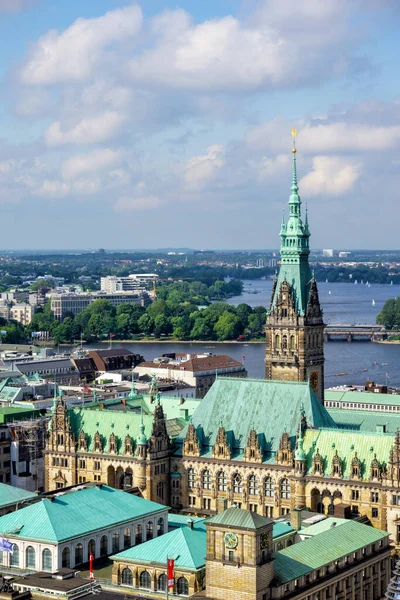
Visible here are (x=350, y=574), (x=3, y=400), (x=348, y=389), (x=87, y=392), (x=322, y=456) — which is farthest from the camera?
(x=348, y=389)

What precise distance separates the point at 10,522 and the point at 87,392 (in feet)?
219

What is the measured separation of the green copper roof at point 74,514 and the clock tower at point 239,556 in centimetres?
1467

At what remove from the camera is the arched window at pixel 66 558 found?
79.1 metres

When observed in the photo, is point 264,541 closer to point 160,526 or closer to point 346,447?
point 160,526

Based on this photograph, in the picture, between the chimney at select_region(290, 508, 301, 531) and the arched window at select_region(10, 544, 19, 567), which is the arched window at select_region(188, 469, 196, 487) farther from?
the arched window at select_region(10, 544, 19, 567)

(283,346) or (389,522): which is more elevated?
(283,346)

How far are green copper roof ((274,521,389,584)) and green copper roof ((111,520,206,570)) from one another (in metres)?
5.27

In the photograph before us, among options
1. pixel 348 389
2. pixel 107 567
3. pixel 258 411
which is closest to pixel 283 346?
pixel 258 411

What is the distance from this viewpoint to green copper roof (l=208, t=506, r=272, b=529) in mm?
66000

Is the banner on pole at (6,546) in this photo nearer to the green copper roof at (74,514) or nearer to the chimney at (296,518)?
the green copper roof at (74,514)

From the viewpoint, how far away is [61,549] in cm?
7875

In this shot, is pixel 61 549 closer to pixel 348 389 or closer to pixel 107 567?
pixel 107 567

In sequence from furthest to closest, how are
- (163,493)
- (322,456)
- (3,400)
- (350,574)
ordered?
1. (3,400)
2. (163,493)
3. (322,456)
4. (350,574)

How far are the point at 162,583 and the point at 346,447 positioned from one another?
21118 millimetres
